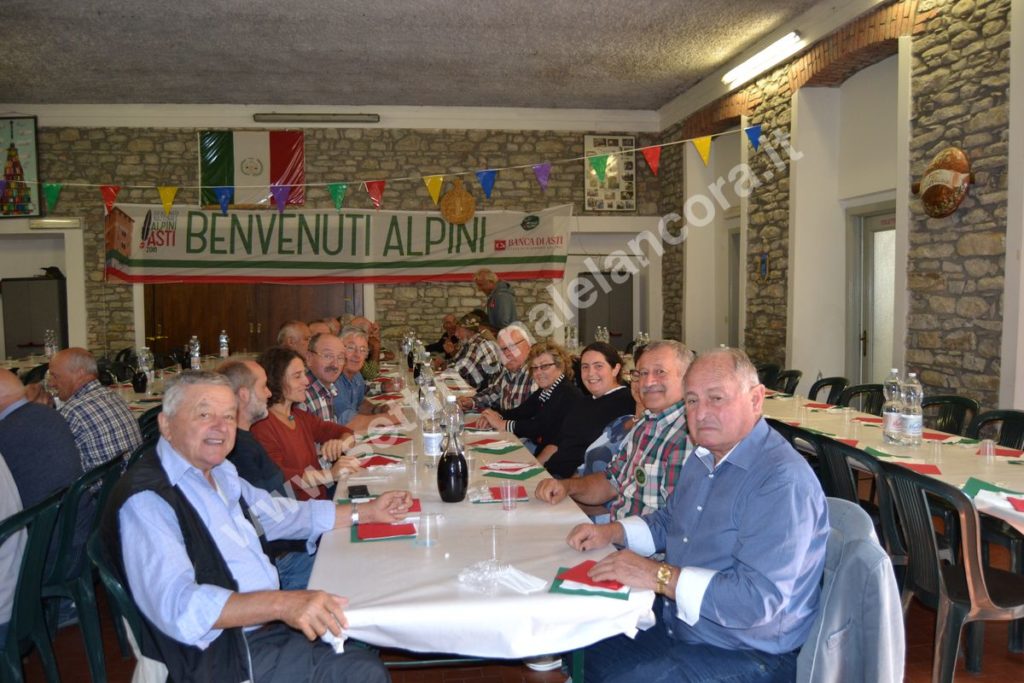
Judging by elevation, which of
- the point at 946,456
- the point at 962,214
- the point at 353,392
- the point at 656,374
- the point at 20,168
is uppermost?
the point at 20,168

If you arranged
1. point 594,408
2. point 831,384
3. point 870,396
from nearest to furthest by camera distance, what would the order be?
point 594,408, point 870,396, point 831,384

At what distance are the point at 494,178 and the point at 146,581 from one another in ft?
30.1

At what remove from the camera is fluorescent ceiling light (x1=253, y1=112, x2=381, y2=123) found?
10.2m

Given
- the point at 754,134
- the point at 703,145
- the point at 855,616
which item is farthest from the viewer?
the point at 703,145

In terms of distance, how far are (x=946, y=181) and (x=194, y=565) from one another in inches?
212

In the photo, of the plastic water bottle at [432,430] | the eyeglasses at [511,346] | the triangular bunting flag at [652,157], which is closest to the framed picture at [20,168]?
the triangular bunting flag at [652,157]

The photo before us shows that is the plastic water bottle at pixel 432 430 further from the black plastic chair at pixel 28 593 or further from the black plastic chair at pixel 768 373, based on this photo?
the black plastic chair at pixel 768 373

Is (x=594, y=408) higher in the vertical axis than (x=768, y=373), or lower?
higher

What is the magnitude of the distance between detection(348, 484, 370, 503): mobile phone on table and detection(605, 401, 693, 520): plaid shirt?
920mm

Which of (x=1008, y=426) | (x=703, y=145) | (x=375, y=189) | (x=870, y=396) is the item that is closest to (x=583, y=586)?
(x=1008, y=426)

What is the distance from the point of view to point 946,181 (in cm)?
535

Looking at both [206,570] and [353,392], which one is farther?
[353,392]

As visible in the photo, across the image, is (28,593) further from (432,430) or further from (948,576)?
(948,576)

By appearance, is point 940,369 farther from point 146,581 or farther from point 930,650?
point 146,581
